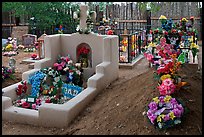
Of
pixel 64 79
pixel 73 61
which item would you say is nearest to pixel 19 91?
pixel 64 79

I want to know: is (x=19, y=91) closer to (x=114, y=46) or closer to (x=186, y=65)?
(x=114, y=46)

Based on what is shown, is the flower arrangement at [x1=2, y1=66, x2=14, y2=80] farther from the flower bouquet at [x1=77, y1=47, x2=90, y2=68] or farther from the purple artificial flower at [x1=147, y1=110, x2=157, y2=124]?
the purple artificial flower at [x1=147, y1=110, x2=157, y2=124]

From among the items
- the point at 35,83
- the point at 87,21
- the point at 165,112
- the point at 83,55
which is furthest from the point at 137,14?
the point at 165,112

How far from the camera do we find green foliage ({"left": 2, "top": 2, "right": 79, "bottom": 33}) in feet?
57.9

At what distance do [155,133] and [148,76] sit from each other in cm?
273

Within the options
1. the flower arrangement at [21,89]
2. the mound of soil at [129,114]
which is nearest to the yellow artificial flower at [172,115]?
the mound of soil at [129,114]

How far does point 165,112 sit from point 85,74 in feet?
16.0

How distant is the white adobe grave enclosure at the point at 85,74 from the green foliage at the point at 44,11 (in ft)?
28.2

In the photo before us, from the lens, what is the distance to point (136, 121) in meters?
4.83

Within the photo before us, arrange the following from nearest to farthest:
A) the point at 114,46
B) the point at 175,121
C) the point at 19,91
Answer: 1. the point at 175,121
2. the point at 19,91
3. the point at 114,46

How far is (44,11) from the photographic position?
698 inches

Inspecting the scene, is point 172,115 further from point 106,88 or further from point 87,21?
point 87,21

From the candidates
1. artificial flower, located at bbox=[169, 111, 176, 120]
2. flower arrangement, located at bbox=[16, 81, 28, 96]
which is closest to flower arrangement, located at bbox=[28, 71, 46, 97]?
flower arrangement, located at bbox=[16, 81, 28, 96]

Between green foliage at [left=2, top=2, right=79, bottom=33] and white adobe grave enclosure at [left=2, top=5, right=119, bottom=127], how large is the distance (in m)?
8.59
